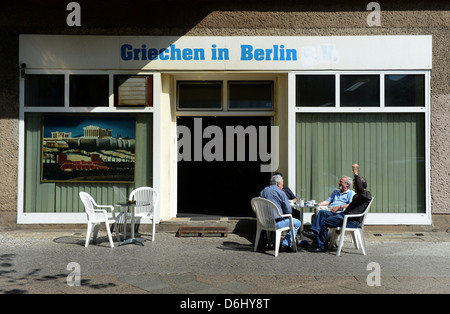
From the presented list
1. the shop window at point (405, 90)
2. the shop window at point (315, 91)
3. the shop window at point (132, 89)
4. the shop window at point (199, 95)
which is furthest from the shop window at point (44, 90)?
the shop window at point (405, 90)

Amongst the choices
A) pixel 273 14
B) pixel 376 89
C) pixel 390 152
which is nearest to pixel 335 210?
pixel 390 152

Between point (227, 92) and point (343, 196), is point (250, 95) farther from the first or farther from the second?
point (343, 196)

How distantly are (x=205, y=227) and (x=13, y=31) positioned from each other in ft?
18.3

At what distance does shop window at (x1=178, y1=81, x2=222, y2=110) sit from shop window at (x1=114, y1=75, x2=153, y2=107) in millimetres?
884

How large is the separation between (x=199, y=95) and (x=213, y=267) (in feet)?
15.0

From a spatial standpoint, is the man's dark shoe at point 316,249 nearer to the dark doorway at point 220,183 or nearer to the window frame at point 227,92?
the window frame at point 227,92

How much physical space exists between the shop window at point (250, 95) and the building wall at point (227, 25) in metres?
1.18

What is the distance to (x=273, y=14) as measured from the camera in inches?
366

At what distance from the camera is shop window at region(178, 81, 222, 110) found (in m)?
10.0

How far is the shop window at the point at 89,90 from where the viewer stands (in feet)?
31.0

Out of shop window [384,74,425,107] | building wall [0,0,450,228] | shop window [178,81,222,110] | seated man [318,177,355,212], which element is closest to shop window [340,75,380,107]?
shop window [384,74,425,107]
